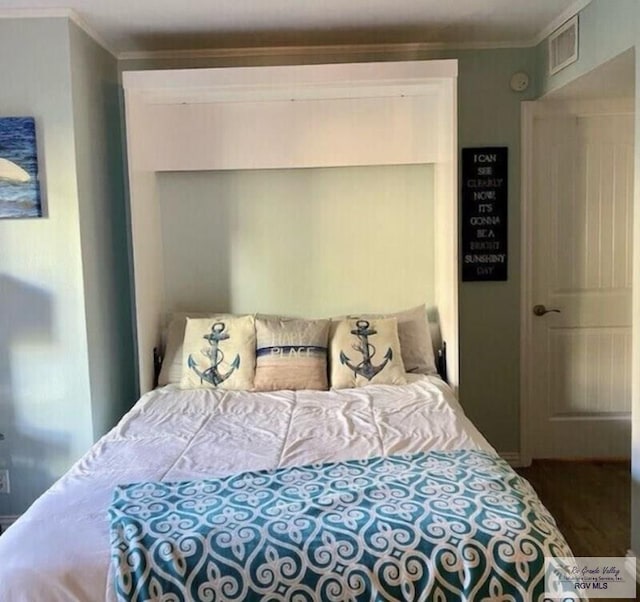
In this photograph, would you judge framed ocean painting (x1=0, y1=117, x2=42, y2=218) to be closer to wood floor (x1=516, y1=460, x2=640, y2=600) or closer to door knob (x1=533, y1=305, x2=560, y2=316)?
door knob (x1=533, y1=305, x2=560, y2=316)

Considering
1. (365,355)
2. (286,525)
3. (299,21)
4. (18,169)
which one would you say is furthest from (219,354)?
(299,21)

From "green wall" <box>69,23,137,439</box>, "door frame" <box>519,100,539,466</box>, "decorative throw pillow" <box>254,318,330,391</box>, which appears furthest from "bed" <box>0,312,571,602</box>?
"door frame" <box>519,100,539,466</box>

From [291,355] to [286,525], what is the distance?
143 centimetres

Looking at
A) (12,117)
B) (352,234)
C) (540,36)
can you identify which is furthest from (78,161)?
(540,36)

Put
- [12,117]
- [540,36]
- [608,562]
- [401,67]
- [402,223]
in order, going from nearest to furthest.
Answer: [608,562]
[12,117]
[401,67]
[540,36]
[402,223]

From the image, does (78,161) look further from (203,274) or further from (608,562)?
(608,562)

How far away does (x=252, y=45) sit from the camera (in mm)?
3281

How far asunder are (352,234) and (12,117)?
5.71 feet

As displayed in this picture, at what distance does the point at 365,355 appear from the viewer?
306 cm

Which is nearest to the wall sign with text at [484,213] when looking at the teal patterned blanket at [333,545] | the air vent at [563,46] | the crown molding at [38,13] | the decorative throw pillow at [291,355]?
the air vent at [563,46]

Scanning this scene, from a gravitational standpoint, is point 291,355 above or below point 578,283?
below

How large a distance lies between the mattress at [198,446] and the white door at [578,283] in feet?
2.96

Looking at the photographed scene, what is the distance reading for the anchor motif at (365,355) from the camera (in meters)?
3.03

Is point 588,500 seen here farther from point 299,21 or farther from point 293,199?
point 299,21
